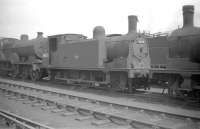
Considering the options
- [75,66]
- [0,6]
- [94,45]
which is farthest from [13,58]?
[0,6]

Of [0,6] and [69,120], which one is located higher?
[0,6]

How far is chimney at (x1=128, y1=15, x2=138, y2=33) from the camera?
12766 mm

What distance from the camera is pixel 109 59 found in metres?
14.3

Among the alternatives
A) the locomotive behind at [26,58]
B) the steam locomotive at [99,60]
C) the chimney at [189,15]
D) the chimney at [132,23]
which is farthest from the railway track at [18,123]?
the locomotive behind at [26,58]

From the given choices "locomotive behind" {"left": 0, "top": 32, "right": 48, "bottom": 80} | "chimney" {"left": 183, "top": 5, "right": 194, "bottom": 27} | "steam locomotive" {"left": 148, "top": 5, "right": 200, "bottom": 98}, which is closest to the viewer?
"steam locomotive" {"left": 148, "top": 5, "right": 200, "bottom": 98}

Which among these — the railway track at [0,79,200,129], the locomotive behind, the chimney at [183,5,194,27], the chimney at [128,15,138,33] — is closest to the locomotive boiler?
the chimney at [128,15,138,33]

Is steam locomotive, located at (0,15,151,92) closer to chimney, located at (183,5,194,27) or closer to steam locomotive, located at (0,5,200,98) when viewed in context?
steam locomotive, located at (0,5,200,98)

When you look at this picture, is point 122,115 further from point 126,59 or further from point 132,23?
point 132,23

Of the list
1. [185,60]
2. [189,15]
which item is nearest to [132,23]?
[189,15]

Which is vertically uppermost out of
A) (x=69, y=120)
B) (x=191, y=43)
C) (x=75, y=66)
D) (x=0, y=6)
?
(x=0, y=6)

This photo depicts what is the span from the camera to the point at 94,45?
559 inches

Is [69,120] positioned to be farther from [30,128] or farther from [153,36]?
[153,36]

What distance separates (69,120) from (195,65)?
5726mm

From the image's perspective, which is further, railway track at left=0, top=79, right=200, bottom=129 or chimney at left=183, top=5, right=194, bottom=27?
chimney at left=183, top=5, right=194, bottom=27
